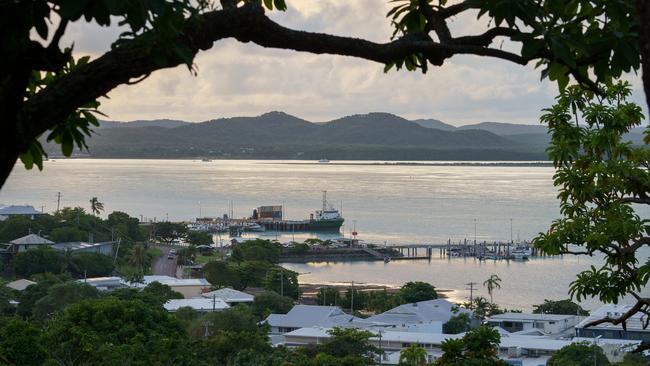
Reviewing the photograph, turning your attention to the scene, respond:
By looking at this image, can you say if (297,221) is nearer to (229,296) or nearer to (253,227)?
(253,227)

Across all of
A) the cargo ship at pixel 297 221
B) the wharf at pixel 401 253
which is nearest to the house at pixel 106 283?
the wharf at pixel 401 253

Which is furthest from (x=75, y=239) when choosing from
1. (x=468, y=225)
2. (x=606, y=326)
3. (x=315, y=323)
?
(x=468, y=225)

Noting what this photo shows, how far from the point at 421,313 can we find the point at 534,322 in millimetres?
3361

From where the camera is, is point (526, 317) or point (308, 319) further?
point (526, 317)

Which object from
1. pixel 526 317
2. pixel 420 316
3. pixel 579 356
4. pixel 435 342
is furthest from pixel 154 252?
pixel 579 356

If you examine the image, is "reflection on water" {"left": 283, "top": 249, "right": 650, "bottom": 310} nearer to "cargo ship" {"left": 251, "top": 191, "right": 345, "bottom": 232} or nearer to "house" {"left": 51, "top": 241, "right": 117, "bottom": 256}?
"house" {"left": 51, "top": 241, "right": 117, "bottom": 256}

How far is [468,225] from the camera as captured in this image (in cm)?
7456

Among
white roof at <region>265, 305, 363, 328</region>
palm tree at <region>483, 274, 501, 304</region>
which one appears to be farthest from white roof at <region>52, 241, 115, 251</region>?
palm tree at <region>483, 274, 501, 304</region>

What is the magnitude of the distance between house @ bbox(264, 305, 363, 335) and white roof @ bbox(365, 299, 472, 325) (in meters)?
0.91

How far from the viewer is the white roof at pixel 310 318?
25.0 meters

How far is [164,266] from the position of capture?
42812 mm

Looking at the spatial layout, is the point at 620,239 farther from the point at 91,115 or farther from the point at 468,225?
the point at 468,225

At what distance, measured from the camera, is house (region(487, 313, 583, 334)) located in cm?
2680

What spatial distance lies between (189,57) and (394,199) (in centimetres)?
10240
